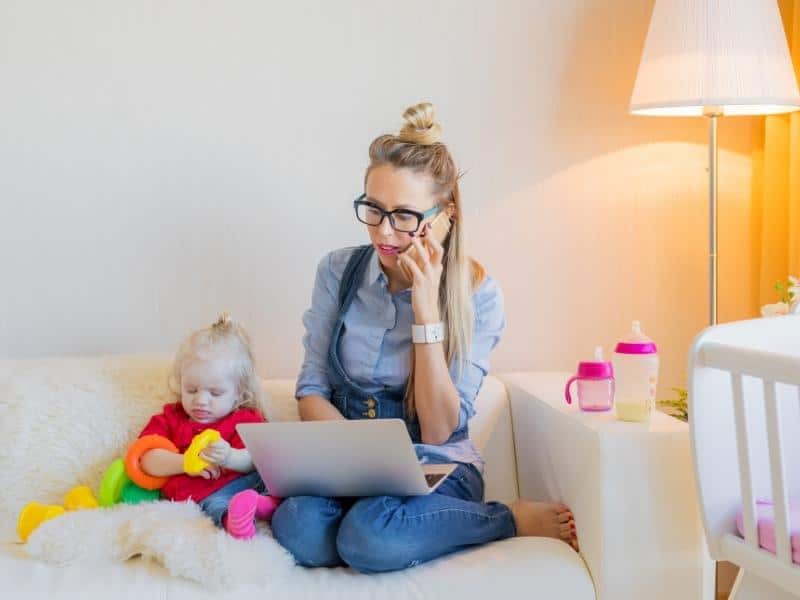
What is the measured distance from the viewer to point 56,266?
2297 millimetres

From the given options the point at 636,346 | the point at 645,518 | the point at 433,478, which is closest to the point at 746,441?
the point at 645,518

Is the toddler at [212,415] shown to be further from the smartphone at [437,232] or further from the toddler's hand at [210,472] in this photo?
the smartphone at [437,232]

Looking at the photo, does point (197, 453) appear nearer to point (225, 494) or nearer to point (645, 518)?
point (225, 494)

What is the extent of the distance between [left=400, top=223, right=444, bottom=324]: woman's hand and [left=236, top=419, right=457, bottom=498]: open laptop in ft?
0.94

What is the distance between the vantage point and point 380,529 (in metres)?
1.70

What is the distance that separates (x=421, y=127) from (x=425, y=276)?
28 cm

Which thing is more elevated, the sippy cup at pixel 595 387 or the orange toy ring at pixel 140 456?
the sippy cup at pixel 595 387

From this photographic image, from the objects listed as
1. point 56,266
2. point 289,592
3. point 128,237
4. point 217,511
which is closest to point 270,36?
point 128,237

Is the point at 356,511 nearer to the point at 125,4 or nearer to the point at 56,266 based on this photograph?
the point at 56,266

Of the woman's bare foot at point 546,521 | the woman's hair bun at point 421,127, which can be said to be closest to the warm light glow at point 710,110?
the woman's hair bun at point 421,127

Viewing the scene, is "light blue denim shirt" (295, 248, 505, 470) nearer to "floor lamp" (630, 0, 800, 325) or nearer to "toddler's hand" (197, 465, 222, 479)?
"toddler's hand" (197, 465, 222, 479)

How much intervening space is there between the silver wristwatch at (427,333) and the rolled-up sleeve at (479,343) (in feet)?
0.34

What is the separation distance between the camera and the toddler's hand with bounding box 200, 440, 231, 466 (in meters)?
1.88

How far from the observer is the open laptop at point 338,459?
5.45ft
